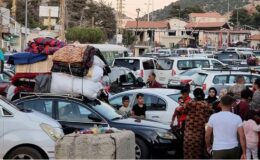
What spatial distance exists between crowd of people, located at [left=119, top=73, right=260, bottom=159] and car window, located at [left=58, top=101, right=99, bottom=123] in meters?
1.63

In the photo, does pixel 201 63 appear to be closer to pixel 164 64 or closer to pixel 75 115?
pixel 164 64

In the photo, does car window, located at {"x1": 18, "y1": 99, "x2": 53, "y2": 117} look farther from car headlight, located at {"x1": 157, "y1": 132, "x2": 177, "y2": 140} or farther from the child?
the child

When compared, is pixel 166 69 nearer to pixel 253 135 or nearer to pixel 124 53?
pixel 124 53

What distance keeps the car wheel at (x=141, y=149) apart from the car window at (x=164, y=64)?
71.7ft

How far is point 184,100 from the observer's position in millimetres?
12836

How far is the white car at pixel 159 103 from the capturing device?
1502 cm

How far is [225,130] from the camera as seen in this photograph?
8781 millimetres

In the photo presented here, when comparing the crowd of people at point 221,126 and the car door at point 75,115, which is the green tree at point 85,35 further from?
the car door at point 75,115

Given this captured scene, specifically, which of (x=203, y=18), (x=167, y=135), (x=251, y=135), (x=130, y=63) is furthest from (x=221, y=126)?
(x=203, y=18)

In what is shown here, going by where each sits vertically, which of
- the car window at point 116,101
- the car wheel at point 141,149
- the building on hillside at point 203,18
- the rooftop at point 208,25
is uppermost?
the building on hillside at point 203,18

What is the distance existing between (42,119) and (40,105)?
132 cm

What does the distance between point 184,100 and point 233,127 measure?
13.3 feet

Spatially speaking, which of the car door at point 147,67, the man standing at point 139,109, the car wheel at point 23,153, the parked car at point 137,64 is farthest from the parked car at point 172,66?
the car wheel at point 23,153

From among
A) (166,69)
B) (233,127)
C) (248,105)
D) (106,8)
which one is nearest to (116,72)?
(166,69)
